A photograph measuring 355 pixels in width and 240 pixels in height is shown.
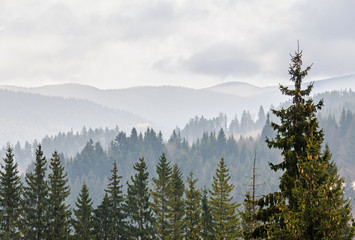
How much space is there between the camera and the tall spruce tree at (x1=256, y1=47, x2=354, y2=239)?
15.0 m

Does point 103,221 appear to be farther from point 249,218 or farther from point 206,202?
point 249,218

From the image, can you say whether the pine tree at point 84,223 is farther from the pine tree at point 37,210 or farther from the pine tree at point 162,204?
the pine tree at point 162,204

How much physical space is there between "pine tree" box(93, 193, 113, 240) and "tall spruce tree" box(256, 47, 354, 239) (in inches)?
1016

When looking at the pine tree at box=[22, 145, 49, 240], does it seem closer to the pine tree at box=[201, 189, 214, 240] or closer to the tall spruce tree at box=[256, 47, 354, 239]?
the pine tree at box=[201, 189, 214, 240]

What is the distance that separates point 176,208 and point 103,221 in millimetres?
6812

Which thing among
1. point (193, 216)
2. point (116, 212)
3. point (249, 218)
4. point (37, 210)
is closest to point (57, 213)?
point (37, 210)

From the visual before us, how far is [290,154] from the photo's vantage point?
16391 mm

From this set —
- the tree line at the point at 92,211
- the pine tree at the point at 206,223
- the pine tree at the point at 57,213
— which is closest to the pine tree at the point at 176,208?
the tree line at the point at 92,211

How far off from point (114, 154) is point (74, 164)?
17306 millimetres

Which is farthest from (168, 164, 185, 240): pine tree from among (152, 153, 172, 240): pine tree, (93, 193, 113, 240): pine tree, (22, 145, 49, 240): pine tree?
(22, 145, 49, 240): pine tree

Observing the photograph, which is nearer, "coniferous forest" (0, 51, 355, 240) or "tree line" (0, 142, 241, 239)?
"coniferous forest" (0, 51, 355, 240)

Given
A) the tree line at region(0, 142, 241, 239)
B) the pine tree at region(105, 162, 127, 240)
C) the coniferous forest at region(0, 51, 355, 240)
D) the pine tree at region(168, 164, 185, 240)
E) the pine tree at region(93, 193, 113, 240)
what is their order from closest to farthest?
the coniferous forest at region(0, 51, 355, 240) < the tree line at region(0, 142, 241, 239) < the pine tree at region(93, 193, 113, 240) < the pine tree at region(105, 162, 127, 240) < the pine tree at region(168, 164, 185, 240)

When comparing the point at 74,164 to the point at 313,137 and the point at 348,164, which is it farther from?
the point at 313,137

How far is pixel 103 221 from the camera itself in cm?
4056
